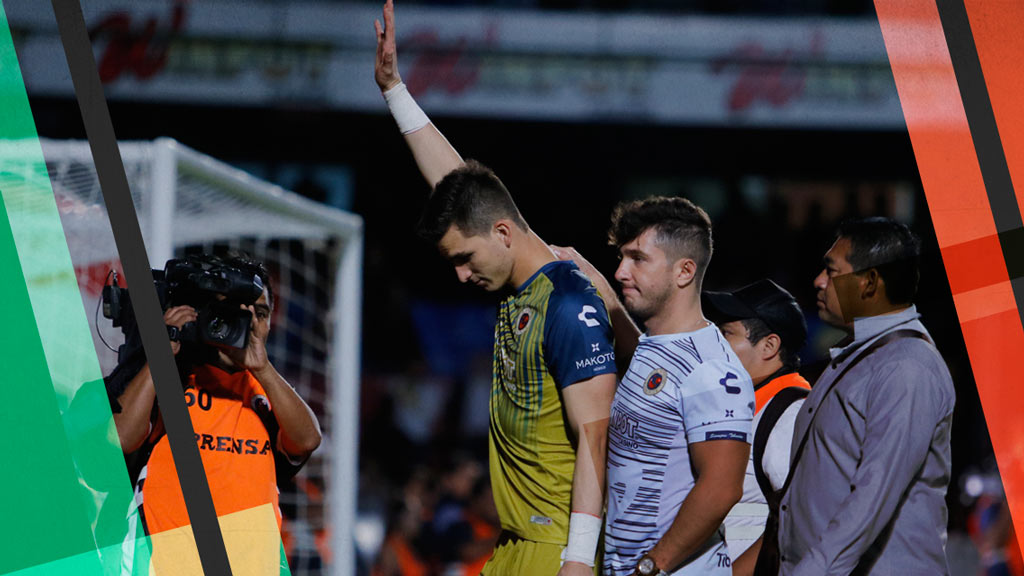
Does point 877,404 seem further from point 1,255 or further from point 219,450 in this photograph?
point 1,255

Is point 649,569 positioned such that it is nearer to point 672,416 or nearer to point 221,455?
point 672,416

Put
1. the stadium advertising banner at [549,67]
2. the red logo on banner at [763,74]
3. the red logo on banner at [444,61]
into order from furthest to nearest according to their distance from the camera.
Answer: the red logo on banner at [444,61], the red logo on banner at [763,74], the stadium advertising banner at [549,67]

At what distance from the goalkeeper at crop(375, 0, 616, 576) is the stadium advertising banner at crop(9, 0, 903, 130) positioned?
2967 millimetres

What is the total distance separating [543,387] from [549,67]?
19.9 ft

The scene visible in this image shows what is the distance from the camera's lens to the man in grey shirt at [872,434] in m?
1.66

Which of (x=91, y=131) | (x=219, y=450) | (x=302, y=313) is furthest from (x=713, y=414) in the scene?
(x=302, y=313)

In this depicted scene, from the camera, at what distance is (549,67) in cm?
767

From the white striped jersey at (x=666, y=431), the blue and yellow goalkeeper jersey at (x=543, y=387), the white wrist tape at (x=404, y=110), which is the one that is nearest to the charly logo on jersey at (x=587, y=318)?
the blue and yellow goalkeeper jersey at (x=543, y=387)

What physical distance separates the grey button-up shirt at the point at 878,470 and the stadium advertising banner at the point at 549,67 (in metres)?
3.15

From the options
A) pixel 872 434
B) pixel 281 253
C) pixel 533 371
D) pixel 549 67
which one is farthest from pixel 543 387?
pixel 549 67

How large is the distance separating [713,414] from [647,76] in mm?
5606
